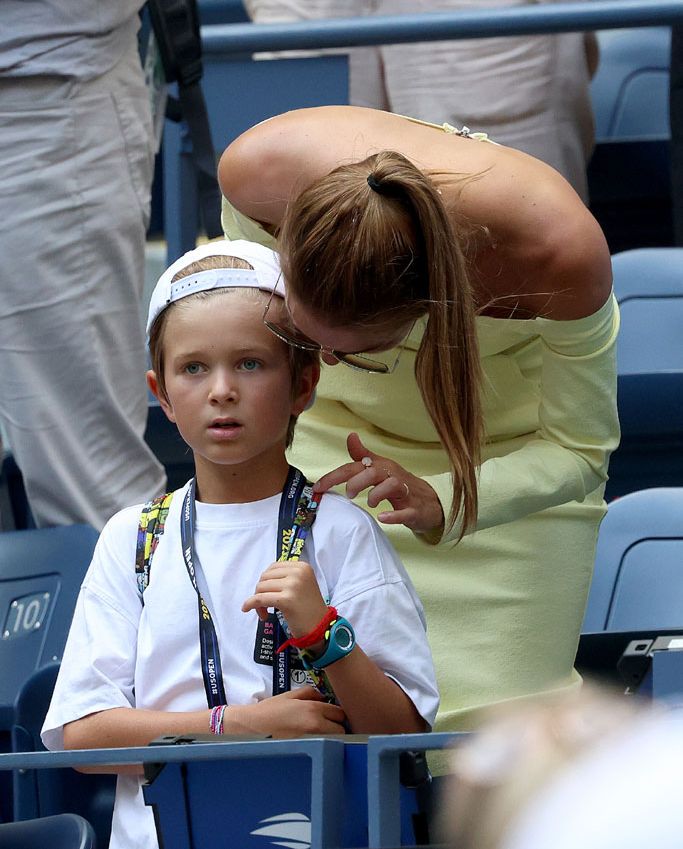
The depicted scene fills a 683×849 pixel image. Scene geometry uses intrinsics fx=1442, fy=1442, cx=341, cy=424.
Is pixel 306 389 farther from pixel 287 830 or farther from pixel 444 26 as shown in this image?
pixel 444 26

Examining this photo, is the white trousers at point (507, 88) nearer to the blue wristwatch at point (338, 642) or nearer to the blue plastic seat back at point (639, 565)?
the blue plastic seat back at point (639, 565)

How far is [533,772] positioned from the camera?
0.59 metres

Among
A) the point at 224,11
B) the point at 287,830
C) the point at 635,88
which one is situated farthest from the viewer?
the point at 224,11

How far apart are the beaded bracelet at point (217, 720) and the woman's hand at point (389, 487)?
0.26 m

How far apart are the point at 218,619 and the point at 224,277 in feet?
1.17

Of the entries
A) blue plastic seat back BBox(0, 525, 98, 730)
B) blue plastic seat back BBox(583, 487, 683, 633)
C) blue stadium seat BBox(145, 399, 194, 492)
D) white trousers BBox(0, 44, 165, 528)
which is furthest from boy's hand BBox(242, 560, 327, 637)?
blue stadium seat BBox(145, 399, 194, 492)

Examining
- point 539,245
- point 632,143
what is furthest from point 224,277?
point 632,143

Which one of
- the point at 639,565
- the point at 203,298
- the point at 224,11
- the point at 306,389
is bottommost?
the point at 639,565

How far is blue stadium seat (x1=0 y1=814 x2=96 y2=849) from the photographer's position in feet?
4.00

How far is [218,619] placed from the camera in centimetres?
146

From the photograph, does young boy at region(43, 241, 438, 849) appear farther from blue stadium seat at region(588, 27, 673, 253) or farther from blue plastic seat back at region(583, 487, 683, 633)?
blue stadium seat at region(588, 27, 673, 253)

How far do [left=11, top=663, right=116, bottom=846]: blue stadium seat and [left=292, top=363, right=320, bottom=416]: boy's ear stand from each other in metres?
0.51

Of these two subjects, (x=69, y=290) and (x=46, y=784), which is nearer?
(x=46, y=784)

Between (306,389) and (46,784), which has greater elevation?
(306,389)
